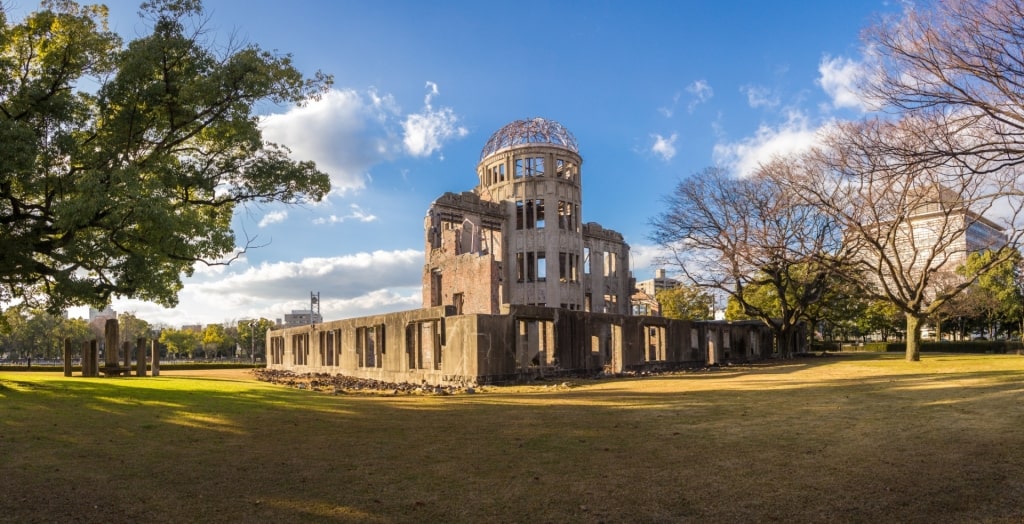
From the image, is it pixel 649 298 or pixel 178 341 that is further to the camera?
pixel 178 341

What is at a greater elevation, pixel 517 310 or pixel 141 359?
pixel 517 310

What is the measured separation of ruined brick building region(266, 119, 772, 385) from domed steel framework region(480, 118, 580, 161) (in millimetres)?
94

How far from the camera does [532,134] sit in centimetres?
4425

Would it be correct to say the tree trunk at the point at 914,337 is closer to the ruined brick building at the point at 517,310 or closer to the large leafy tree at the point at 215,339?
the ruined brick building at the point at 517,310

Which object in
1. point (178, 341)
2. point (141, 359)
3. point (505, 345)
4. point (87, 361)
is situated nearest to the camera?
point (505, 345)

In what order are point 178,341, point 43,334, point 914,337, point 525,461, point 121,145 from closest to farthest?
point 525,461 → point 121,145 → point 914,337 → point 43,334 → point 178,341

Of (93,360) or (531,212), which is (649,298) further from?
(93,360)

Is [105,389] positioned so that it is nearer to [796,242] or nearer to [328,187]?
[328,187]

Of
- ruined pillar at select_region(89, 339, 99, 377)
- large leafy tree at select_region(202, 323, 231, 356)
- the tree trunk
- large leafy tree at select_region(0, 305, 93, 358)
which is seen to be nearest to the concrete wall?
the tree trunk

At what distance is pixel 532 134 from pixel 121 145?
30.6 metres

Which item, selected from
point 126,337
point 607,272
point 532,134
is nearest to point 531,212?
point 532,134

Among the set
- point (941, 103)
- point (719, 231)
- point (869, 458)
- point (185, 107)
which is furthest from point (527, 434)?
point (719, 231)

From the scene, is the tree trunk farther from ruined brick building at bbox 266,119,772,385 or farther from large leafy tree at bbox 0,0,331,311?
large leafy tree at bbox 0,0,331,311

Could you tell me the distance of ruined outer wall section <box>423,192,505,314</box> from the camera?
31438 mm
